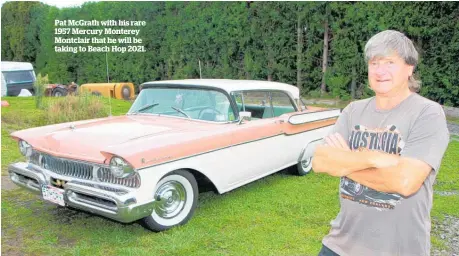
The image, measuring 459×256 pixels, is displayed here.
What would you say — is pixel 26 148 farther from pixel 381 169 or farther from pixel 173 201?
pixel 381 169

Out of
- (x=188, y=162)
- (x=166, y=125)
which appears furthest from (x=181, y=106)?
(x=188, y=162)

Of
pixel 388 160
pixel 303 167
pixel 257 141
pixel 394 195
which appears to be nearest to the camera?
pixel 388 160

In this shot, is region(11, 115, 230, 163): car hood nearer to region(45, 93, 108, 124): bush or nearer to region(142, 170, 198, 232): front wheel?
region(142, 170, 198, 232): front wheel

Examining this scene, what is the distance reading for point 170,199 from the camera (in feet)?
13.4

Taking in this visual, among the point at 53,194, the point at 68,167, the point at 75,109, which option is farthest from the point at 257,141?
the point at 75,109

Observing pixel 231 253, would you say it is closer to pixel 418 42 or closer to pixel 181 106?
pixel 181 106

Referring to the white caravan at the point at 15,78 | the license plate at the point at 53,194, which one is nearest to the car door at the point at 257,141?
the license plate at the point at 53,194

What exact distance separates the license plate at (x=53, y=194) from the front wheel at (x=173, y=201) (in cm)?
83

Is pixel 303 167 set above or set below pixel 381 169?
below

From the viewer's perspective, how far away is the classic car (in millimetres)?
3676

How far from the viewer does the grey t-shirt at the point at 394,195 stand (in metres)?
1.69

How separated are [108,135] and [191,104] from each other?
1.21m

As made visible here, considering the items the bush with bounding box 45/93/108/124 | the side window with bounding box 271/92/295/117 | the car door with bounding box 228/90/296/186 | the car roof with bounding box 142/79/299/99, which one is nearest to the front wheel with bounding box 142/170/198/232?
the car door with bounding box 228/90/296/186

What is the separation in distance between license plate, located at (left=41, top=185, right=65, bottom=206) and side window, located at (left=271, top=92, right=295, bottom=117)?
3101 millimetres
